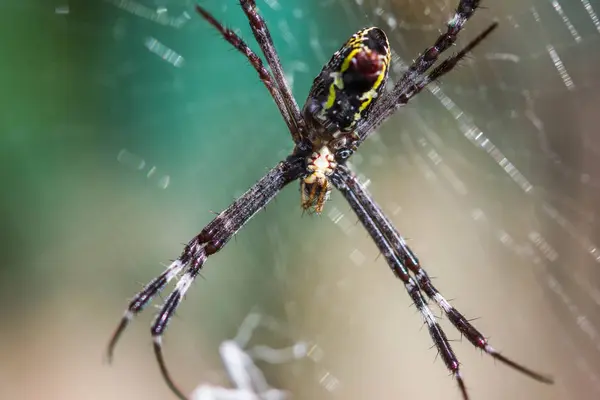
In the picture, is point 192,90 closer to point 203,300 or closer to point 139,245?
point 139,245

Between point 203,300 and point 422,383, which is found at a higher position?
point 203,300

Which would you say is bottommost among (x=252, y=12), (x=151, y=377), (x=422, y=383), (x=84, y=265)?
(x=422, y=383)

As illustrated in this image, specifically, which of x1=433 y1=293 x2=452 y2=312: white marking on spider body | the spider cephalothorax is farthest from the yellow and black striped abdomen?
x1=433 y1=293 x2=452 y2=312: white marking on spider body

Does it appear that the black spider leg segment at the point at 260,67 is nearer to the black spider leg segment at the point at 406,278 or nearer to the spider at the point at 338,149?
the spider at the point at 338,149

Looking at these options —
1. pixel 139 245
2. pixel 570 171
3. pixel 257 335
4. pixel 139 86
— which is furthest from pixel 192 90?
pixel 570 171

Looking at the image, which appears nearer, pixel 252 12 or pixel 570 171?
pixel 252 12

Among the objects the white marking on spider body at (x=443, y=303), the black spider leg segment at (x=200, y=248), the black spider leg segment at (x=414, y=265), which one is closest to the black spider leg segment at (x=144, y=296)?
the black spider leg segment at (x=200, y=248)

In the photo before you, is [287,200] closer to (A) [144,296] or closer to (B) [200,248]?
(B) [200,248]
